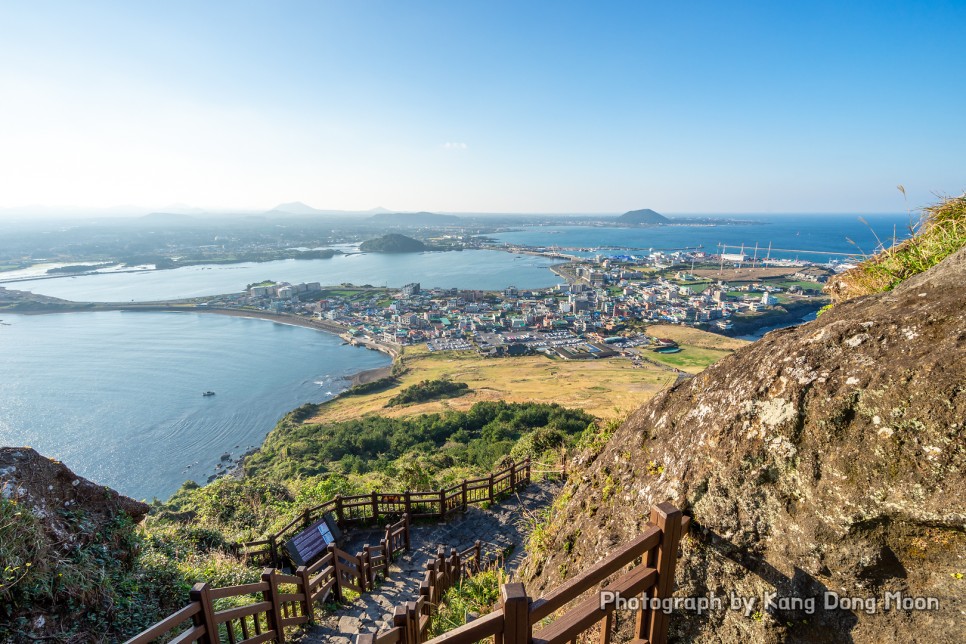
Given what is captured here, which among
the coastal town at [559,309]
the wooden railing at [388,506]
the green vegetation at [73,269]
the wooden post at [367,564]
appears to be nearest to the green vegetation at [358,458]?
the wooden railing at [388,506]

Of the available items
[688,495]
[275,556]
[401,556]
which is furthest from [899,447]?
[275,556]

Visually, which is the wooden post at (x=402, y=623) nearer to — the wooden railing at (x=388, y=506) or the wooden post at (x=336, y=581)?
the wooden post at (x=336, y=581)

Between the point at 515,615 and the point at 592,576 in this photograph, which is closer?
the point at 515,615

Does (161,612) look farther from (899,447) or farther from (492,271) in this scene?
(492,271)

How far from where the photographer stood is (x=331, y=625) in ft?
18.1

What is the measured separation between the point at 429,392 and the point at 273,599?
3040 cm

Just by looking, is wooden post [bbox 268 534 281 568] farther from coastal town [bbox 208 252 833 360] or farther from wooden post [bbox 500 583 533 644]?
coastal town [bbox 208 252 833 360]

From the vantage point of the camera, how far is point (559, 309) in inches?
2795

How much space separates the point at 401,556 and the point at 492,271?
4315 inches

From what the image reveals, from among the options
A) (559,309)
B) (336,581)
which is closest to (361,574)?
(336,581)

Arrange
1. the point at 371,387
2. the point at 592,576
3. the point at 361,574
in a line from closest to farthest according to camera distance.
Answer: the point at 592,576 → the point at 361,574 → the point at 371,387

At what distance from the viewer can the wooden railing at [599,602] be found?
6.36 feet

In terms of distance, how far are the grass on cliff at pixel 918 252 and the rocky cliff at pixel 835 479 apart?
1741 millimetres

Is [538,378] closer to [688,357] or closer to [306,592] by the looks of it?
[688,357]
